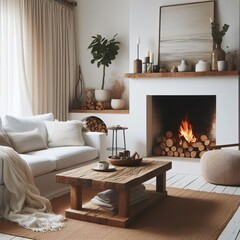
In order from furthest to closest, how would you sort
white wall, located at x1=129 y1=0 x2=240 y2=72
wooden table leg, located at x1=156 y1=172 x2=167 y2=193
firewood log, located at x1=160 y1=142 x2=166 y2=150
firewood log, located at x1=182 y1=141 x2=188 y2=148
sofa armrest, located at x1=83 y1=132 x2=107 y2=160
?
firewood log, located at x1=160 y1=142 x2=166 y2=150
firewood log, located at x1=182 y1=141 x2=188 y2=148
white wall, located at x1=129 y1=0 x2=240 y2=72
sofa armrest, located at x1=83 y1=132 x2=107 y2=160
wooden table leg, located at x1=156 y1=172 x2=167 y2=193

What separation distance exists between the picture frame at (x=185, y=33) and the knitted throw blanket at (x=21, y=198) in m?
2.97

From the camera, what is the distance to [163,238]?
303cm

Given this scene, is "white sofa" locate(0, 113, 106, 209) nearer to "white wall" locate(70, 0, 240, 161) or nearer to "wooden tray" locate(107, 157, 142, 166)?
"wooden tray" locate(107, 157, 142, 166)

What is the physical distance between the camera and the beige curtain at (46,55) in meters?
5.75

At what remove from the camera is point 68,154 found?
446 cm

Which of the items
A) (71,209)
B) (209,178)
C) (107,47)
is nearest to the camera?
(71,209)

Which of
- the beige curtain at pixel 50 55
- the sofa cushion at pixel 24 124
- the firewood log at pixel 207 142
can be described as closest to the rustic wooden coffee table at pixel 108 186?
the sofa cushion at pixel 24 124

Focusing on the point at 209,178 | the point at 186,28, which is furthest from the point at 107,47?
the point at 209,178

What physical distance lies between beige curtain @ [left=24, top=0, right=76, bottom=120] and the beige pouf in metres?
2.68

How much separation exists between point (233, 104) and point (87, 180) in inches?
113

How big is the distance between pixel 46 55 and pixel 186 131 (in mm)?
2432

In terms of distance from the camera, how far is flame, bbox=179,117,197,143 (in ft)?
20.2

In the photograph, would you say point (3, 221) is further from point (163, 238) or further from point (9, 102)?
point (9, 102)

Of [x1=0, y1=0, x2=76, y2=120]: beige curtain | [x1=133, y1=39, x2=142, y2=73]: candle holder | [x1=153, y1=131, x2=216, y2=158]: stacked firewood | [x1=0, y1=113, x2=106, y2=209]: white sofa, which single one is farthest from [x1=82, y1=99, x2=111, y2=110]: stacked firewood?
[x1=0, y1=113, x2=106, y2=209]: white sofa
